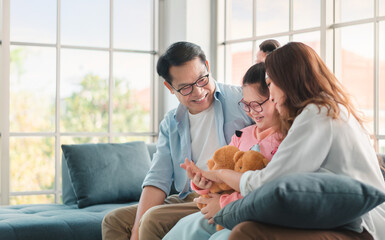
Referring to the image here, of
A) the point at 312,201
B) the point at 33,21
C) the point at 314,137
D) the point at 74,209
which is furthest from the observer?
the point at 33,21

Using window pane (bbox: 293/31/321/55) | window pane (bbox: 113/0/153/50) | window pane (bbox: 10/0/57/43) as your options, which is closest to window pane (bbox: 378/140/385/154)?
window pane (bbox: 293/31/321/55)

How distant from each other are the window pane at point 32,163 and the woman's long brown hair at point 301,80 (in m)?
3.15

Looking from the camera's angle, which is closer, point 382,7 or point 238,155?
point 238,155

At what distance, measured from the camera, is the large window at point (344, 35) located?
11.6 feet

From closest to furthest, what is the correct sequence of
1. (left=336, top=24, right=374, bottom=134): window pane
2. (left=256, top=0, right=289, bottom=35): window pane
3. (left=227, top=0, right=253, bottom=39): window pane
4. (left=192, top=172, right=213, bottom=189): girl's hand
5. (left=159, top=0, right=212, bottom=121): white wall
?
(left=192, top=172, right=213, bottom=189): girl's hand, (left=336, top=24, right=374, bottom=134): window pane, (left=256, top=0, right=289, bottom=35): window pane, (left=227, top=0, right=253, bottom=39): window pane, (left=159, top=0, right=212, bottom=121): white wall

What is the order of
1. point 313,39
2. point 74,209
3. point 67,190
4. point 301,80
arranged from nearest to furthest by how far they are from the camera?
point 301,80, point 74,209, point 67,190, point 313,39

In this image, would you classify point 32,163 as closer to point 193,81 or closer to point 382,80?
point 193,81

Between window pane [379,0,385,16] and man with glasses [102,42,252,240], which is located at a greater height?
window pane [379,0,385,16]

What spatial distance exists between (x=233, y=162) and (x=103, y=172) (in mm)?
1877

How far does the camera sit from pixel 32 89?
4.50m

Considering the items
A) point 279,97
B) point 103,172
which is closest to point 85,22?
point 103,172

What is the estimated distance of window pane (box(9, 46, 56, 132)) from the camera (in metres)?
4.43

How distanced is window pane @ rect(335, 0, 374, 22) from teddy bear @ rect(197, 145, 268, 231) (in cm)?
203

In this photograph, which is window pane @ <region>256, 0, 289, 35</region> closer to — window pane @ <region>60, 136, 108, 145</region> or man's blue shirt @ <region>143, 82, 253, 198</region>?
man's blue shirt @ <region>143, 82, 253, 198</region>
